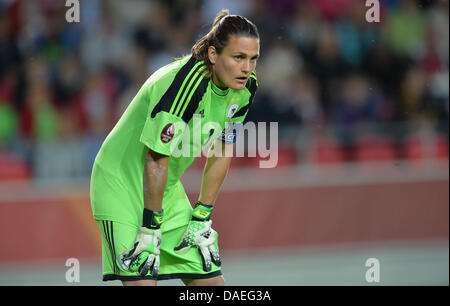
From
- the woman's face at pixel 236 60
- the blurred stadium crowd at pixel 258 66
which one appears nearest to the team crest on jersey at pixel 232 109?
the woman's face at pixel 236 60

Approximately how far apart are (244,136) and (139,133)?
361 cm

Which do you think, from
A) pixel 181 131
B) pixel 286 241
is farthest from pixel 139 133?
pixel 286 241

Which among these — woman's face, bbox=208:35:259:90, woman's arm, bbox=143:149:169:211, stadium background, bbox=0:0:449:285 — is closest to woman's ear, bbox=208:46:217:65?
woman's face, bbox=208:35:259:90

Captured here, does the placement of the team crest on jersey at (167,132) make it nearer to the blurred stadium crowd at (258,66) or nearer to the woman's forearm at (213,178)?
the woman's forearm at (213,178)

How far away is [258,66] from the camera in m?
9.00

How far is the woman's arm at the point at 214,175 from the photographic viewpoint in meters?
4.81

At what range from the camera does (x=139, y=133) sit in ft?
15.2

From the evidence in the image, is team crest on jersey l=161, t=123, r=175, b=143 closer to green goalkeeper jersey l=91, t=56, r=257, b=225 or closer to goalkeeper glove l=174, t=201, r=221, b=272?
green goalkeeper jersey l=91, t=56, r=257, b=225

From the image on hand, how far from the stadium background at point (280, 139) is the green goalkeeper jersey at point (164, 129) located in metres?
3.36

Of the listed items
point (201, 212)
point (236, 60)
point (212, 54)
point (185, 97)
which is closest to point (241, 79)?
point (236, 60)

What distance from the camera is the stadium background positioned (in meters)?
7.99

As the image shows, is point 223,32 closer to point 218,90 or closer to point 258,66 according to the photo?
point 218,90

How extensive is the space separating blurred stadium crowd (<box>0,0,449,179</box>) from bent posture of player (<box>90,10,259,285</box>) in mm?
3355

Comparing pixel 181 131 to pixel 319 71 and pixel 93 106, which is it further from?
pixel 319 71
